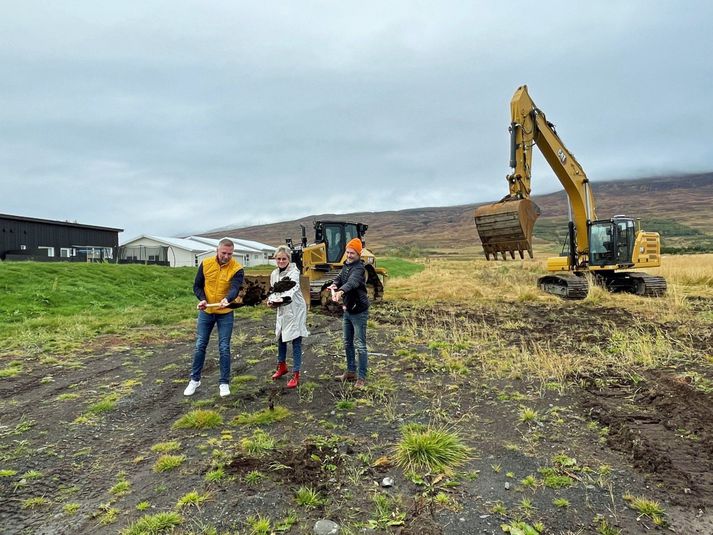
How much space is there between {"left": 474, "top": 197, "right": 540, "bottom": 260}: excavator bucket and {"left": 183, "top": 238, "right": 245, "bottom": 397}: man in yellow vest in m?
8.14

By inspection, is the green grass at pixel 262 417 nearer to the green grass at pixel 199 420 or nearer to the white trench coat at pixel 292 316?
the green grass at pixel 199 420

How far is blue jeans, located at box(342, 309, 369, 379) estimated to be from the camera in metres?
6.50

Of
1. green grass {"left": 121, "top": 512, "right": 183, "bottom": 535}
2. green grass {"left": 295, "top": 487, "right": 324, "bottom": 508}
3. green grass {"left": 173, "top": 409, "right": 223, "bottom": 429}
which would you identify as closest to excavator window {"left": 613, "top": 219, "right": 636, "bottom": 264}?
green grass {"left": 173, "top": 409, "right": 223, "bottom": 429}

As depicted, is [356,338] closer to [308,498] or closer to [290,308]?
[290,308]

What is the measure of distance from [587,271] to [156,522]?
17.9 meters

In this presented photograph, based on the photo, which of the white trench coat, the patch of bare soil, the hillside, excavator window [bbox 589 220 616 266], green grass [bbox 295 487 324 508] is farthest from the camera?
the hillside

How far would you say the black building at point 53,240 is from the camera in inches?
1326

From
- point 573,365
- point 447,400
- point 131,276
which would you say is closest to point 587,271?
point 573,365

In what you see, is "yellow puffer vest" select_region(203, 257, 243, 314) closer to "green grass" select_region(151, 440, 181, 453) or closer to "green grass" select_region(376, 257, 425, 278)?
"green grass" select_region(151, 440, 181, 453)

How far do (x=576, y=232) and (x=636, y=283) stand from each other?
279 centimetres

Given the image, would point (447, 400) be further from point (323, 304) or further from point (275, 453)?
point (323, 304)

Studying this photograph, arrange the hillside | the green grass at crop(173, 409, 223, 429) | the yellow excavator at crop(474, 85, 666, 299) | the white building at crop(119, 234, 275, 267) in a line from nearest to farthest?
the green grass at crop(173, 409, 223, 429) → the yellow excavator at crop(474, 85, 666, 299) → the white building at crop(119, 234, 275, 267) → the hillside

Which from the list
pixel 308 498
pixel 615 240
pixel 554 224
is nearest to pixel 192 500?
pixel 308 498

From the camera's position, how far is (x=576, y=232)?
1834 centimetres
